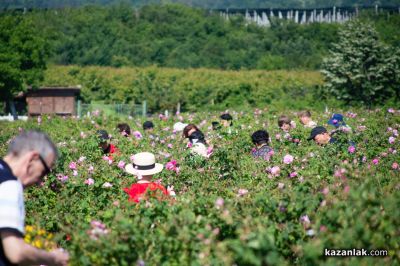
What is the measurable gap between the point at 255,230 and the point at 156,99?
1863 inches

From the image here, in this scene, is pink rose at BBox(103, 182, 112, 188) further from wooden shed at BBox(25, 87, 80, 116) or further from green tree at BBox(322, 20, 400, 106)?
wooden shed at BBox(25, 87, 80, 116)

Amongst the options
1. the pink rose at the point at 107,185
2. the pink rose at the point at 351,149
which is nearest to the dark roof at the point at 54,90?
the pink rose at the point at 351,149

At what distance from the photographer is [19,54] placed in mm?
46812

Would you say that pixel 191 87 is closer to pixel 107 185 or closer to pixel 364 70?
pixel 364 70

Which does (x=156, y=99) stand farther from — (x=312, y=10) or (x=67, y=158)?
(x=312, y=10)

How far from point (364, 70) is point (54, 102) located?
65.2 feet

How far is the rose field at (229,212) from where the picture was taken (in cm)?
390

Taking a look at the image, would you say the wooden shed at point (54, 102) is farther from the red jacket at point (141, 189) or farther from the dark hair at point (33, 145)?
the dark hair at point (33, 145)

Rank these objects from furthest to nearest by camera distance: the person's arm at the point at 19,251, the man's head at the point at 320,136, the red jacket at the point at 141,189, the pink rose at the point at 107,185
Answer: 1. the man's head at the point at 320,136
2. the pink rose at the point at 107,185
3. the red jacket at the point at 141,189
4. the person's arm at the point at 19,251

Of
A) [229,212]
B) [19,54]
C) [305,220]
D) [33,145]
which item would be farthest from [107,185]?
[19,54]

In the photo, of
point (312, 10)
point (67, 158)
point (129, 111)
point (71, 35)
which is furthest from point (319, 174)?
point (312, 10)

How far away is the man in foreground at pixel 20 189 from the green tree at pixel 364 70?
3818cm

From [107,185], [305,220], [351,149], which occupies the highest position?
[305,220]

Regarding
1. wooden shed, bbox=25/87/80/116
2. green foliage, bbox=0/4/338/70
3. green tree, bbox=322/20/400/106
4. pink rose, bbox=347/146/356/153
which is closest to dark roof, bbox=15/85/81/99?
wooden shed, bbox=25/87/80/116
